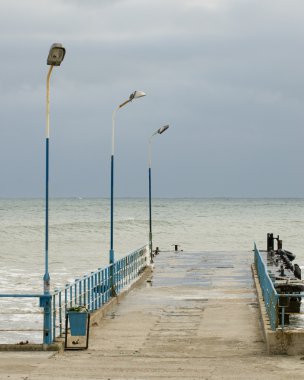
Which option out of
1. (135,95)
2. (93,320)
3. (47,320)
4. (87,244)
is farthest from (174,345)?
(87,244)

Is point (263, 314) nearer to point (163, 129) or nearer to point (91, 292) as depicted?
point (91, 292)

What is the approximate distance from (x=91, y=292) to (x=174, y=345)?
Result: 16.8 feet

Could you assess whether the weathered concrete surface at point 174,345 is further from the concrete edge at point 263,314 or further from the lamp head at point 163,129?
the lamp head at point 163,129

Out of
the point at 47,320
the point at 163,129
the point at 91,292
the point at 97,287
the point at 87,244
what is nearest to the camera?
the point at 47,320

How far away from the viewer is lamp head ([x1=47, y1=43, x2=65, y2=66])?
1966cm

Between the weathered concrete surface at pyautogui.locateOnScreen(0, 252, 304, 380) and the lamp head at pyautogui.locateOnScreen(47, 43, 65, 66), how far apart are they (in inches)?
263

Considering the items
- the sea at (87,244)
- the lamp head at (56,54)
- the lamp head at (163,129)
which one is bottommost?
the sea at (87,244)

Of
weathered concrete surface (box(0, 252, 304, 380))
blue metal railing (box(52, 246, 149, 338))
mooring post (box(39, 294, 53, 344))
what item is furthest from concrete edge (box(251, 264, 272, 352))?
mooring post (box(39, 294, 53, 344))

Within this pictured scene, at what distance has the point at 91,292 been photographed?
24703 millimetres

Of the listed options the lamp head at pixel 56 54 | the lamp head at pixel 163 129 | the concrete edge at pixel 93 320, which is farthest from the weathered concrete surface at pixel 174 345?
the lamp head at pixel 163 129

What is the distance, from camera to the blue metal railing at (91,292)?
19.4m

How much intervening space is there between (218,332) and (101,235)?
325 feet

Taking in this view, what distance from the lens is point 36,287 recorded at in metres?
43.9

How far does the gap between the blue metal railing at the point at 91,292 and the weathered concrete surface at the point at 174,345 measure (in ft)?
1.96
